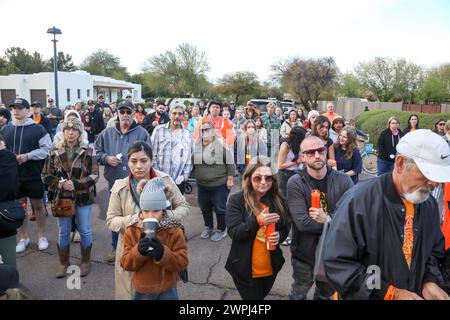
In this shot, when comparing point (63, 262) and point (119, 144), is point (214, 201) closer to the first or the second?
point (119, 144)

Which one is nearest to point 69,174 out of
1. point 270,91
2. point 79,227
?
point 79,227

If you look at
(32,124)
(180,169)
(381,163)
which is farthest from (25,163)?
(381,163)

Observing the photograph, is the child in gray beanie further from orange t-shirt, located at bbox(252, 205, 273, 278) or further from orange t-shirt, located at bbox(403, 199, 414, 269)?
orange t-shirt, located at bbox(403, 199, 414, 269)

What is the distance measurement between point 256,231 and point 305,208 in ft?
1.48

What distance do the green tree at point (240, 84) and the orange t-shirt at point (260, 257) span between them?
44.0 m

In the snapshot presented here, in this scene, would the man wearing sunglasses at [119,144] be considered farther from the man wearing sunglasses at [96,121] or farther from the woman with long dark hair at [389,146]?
the man wearing sunglasses at [96,121]

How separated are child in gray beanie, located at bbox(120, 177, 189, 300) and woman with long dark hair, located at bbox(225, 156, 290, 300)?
53cm

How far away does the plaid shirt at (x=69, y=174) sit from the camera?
147 inches

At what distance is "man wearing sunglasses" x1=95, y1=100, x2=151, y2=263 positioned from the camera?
169 inches

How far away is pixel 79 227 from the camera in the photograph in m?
3.87

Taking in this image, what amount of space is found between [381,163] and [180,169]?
15.0ft

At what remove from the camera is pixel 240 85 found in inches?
1811

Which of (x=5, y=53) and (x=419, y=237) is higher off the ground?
(x=5, y=53)
